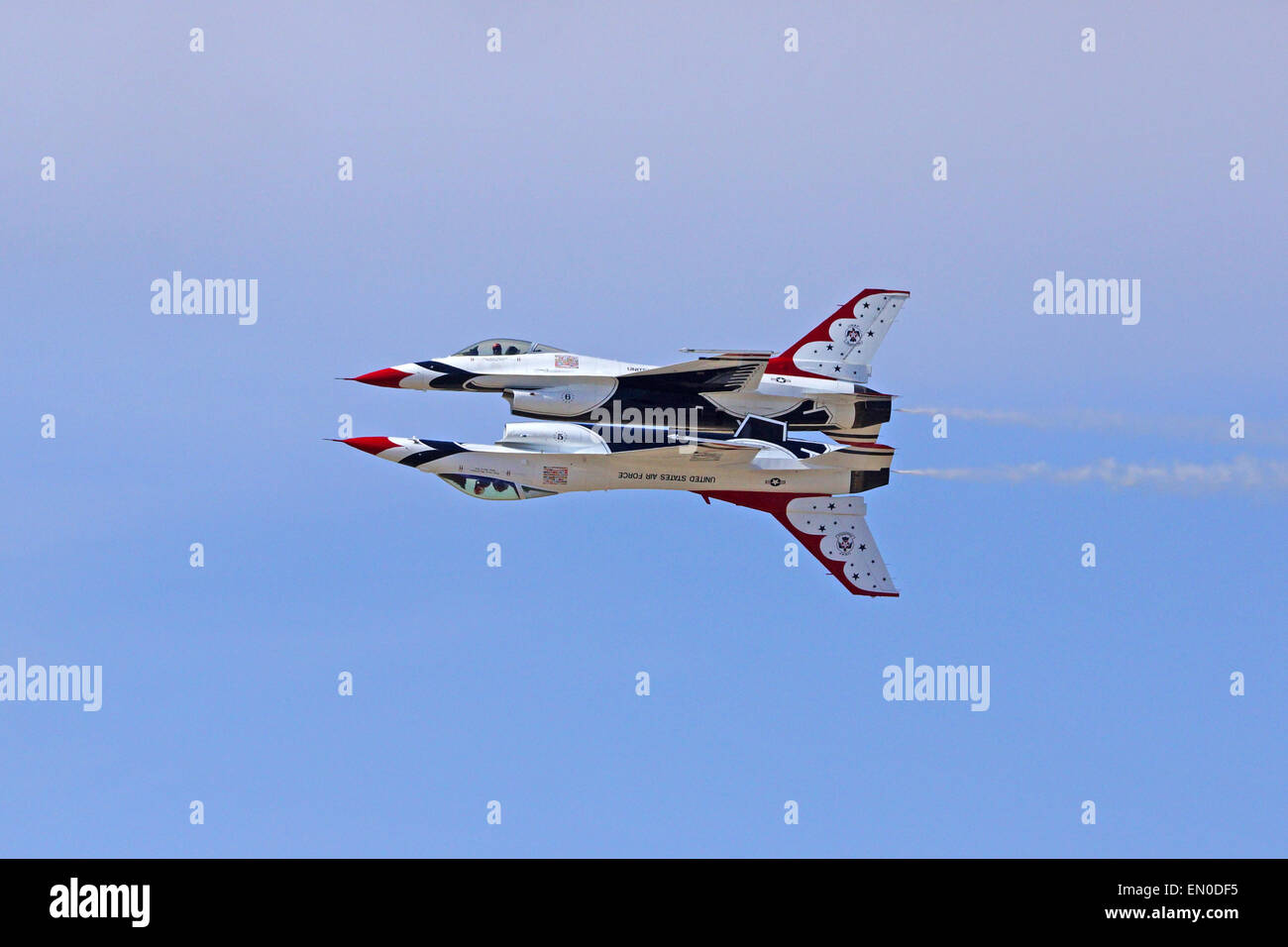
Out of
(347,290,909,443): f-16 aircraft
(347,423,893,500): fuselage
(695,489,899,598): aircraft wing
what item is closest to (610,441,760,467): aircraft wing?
(347,423,893,500): fuselage

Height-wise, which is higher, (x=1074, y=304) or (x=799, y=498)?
(x=1074, y=304)

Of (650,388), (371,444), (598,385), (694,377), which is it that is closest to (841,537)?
(694,377)

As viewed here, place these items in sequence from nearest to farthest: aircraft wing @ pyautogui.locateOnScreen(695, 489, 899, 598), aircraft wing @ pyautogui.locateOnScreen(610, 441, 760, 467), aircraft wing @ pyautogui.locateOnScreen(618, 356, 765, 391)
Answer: aircraft wing @ pyautogui.locateOnScreen(610, 441, 760, 467) < aircraft wing @ pyautogui.locateOnScreen(618, 356, 765, 391) < aircraft wing @ pyautogui.locateOnScreen(695, 489, 899, 598)

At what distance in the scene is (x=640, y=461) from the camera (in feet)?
174

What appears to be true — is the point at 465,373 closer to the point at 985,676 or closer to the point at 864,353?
the point at 864,353

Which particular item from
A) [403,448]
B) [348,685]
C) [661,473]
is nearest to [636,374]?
[661,473]

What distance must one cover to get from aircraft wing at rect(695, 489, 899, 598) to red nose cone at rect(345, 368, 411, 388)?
389 inches

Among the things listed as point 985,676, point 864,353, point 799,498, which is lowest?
point 985,676

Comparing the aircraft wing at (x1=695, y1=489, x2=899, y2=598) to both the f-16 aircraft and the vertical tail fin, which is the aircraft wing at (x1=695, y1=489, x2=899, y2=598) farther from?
the vertical tail fin

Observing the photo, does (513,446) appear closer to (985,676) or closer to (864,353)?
(864,353)

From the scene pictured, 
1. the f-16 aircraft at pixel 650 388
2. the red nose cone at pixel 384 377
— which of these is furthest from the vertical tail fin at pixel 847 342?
the red nose cone at pixel 384 377

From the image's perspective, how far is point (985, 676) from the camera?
54156mm

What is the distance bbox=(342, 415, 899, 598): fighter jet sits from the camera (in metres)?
53.0

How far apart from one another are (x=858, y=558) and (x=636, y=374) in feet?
25.6
